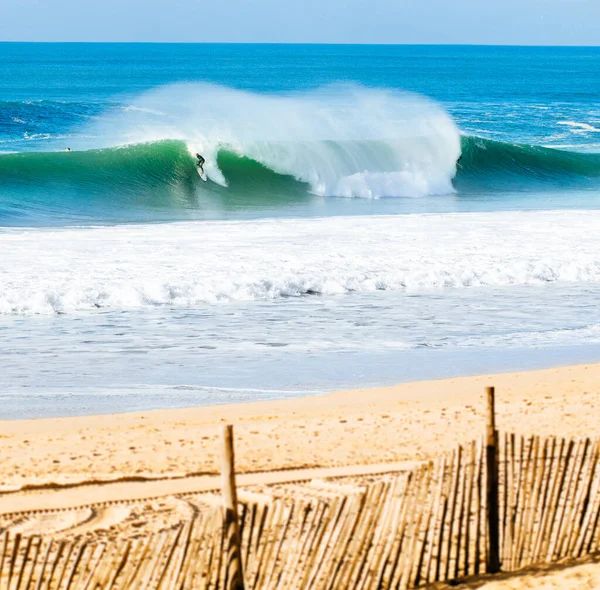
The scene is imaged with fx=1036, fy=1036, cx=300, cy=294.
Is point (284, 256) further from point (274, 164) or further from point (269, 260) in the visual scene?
point (274, 164)

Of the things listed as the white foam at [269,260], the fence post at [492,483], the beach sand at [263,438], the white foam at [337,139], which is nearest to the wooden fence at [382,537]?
the fence post at [492,483]

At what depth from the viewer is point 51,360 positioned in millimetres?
8719

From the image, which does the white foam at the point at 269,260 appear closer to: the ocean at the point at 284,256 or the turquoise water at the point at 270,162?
the ocean at the point at 284,256

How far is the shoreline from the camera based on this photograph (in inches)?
232

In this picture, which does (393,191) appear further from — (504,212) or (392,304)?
(392,304)

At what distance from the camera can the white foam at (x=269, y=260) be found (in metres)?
11.3

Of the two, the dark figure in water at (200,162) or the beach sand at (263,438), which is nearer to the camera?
the beach sand at (263,438)

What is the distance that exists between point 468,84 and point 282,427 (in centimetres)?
7884

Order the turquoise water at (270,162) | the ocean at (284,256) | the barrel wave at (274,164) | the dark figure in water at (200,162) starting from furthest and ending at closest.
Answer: the dark figure in water at (200,162) → the barrel wave at (274,164) → the turquoise water at (270,162) → the ocean at (284,256)

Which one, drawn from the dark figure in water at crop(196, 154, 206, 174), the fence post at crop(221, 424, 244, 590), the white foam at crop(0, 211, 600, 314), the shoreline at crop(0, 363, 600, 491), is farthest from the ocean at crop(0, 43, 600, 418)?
the fence post at crop(221, 424, 244, 590)

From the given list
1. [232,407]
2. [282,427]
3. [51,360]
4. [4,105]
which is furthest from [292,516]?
[4,105]

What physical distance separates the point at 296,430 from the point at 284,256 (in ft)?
23.3

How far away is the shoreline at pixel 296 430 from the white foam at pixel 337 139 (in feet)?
57.0

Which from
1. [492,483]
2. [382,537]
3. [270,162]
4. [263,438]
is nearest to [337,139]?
[270,162]
